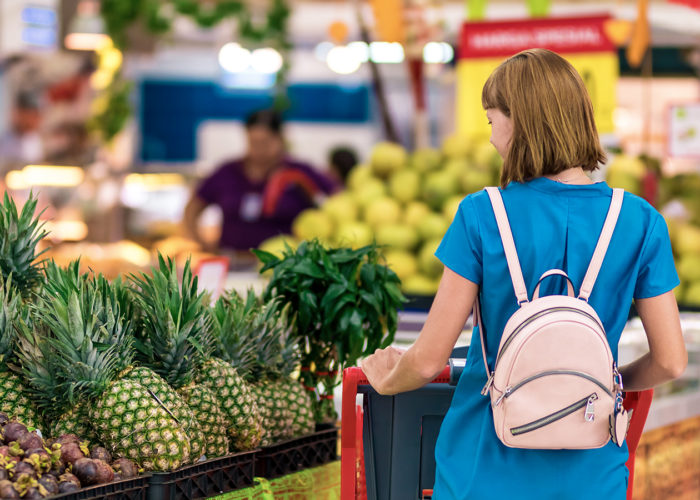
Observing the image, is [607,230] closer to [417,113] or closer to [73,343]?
[73,343]

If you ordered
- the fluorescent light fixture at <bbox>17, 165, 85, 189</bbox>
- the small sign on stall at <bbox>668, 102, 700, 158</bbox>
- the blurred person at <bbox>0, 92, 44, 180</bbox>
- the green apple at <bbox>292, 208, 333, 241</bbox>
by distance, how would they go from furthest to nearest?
the blurred person at <bbox>0, 92, 44, 180</bbox>, the fluorescent light fixture at <bbox>17, 165, 85, 189</bbox>, the small sign on stall at <bbox>668, 102, 700, 158</bbox>, the green apple at <bbox>292, 208, 333, 241</bbox>

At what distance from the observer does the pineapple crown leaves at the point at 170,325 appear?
2.31m

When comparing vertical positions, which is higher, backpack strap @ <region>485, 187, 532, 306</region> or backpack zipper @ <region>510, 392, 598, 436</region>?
backpack strap @ <region>485, 187, 532, 306</region>

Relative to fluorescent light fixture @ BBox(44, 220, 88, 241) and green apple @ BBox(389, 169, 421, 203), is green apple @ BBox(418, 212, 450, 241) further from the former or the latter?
fluorescent light fixture @ BBox(44, 220, 88, 241)

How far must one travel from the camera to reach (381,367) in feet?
6.77

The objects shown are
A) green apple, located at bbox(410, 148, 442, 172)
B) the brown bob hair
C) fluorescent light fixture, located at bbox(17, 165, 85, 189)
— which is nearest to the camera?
the brown bob hair

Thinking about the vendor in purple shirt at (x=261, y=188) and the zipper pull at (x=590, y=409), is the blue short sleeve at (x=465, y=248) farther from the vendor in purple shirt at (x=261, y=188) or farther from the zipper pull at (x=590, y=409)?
the vendor in purple shirt at (x=261, y=188)

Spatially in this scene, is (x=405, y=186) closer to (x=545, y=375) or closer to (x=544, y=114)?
(x=544, y=114)

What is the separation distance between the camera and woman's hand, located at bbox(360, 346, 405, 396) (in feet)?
6.71

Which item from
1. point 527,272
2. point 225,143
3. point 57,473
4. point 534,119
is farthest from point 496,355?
point 225,143

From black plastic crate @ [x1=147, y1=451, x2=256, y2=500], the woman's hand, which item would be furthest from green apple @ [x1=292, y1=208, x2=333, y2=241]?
the woman's hand

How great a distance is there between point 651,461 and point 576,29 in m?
2.78

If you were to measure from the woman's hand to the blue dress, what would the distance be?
0.65 ft

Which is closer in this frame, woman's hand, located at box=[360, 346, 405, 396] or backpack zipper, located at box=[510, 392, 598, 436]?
backpack zipper, located at box=[510, 392, 598, 436]
